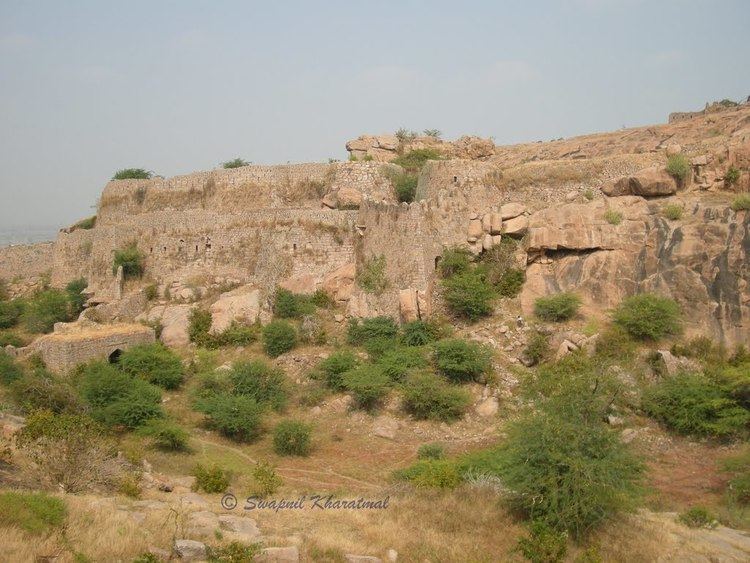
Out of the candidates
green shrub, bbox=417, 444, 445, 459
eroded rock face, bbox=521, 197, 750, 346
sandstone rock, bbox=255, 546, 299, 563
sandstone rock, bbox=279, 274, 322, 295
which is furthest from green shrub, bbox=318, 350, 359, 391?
sandstone rock, bbox=255, 546, 299, 563

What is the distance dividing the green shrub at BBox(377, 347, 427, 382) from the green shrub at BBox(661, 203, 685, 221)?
23.7 feet

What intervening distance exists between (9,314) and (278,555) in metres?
19.8

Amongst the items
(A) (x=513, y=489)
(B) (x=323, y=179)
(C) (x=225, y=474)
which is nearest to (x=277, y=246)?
(B) (x=323, y=179)

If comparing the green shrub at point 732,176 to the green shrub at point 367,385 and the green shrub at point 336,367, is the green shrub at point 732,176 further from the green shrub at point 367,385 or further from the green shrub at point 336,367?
the green shrub at point 336,367

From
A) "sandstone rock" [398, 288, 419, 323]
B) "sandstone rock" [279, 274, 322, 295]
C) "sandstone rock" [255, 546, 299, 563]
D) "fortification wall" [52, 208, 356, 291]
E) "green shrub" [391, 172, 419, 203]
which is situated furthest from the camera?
"green shrub" [391, 172, 419, 203]

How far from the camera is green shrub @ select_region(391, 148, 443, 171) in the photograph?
95.8 feet

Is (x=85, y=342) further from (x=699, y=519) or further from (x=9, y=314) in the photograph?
(x=699, y=519)

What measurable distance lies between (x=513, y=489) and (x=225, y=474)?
18.2ft

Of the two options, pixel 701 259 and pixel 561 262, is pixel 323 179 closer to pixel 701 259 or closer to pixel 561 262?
pixel 561 262

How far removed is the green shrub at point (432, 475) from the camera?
40.8ft

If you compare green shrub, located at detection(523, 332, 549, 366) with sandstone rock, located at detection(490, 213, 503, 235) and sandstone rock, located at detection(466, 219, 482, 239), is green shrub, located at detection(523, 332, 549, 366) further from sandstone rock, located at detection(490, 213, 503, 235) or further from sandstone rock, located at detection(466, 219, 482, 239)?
sandstone rock, located at detection(466, 219, 482, 239)

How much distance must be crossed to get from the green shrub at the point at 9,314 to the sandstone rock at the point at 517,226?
17062 mm

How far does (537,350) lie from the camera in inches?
689

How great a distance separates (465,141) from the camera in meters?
31.7
